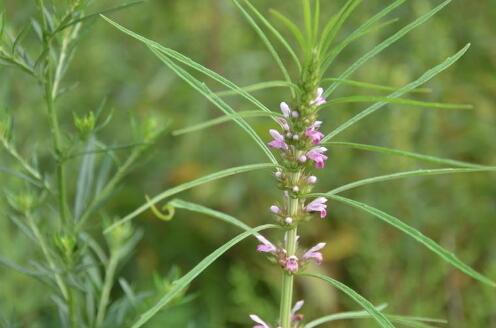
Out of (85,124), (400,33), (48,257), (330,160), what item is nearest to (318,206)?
(400,33)

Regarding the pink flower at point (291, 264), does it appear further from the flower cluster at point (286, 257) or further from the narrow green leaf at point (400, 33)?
the narrow green leaf at point (400, 33)

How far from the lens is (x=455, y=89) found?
115 inches

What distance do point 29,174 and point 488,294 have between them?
123 centimetres

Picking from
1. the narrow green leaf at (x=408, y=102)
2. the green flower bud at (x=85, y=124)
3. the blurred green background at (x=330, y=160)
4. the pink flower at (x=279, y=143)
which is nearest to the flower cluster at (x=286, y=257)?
the pink flower at (x=279, y=143)

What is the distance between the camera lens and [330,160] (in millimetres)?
2789

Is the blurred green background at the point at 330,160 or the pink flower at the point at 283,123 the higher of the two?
the blurred green background at the point at 330,160

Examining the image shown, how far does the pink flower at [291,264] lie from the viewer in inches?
37.5

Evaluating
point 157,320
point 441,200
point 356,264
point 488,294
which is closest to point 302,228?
point 356,264

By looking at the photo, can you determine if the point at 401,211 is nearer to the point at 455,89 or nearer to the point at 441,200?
the point at 441,200

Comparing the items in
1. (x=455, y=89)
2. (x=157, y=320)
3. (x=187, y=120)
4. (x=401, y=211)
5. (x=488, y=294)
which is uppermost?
(x=455, y=89)

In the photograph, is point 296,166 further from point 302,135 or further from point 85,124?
point 85,124

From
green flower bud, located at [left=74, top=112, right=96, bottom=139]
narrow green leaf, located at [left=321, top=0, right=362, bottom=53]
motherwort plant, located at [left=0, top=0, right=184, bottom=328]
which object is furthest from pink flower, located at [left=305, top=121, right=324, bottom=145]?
green flower bud, located at [left=74, top=112, right=96, bottom=139]

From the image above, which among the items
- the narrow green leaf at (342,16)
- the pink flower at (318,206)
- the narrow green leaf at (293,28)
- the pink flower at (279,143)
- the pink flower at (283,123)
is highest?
the narrow green leaf at (342,16)

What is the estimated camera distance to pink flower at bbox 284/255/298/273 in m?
0.95
